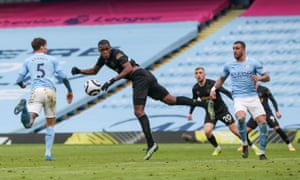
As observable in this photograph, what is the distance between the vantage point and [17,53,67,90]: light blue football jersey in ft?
60.4

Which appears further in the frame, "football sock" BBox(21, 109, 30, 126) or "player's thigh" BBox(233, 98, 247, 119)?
"football sock" BBox(21, 109, 30, 126)

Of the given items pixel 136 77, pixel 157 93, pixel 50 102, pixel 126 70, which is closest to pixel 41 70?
pixel 50 102

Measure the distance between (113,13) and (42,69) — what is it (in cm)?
2198

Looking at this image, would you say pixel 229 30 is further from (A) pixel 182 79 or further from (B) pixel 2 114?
(B) pixel 2 114

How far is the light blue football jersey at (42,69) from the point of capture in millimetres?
18406

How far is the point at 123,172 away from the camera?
13492 millimetres

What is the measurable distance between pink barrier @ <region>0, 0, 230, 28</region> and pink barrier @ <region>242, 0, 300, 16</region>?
1.64 m

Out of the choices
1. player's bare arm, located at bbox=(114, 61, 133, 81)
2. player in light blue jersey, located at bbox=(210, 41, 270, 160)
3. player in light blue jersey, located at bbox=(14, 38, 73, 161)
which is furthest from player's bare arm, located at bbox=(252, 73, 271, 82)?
player in light blue jersey, located at bbox=(14, 38, 73, 161)

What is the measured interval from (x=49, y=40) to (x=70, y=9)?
3.54 meters

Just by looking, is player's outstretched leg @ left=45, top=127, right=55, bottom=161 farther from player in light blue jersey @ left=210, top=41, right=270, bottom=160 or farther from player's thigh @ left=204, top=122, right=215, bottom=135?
player's thigh @ left=204, top=122, right=215, bottom=135

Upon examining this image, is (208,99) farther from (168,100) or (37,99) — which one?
(37,99)

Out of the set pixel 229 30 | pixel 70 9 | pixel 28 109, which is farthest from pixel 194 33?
pixel 28 109

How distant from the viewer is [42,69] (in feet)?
60.3

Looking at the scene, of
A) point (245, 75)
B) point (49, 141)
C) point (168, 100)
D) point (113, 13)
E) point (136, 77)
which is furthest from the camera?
point (113, 13)
